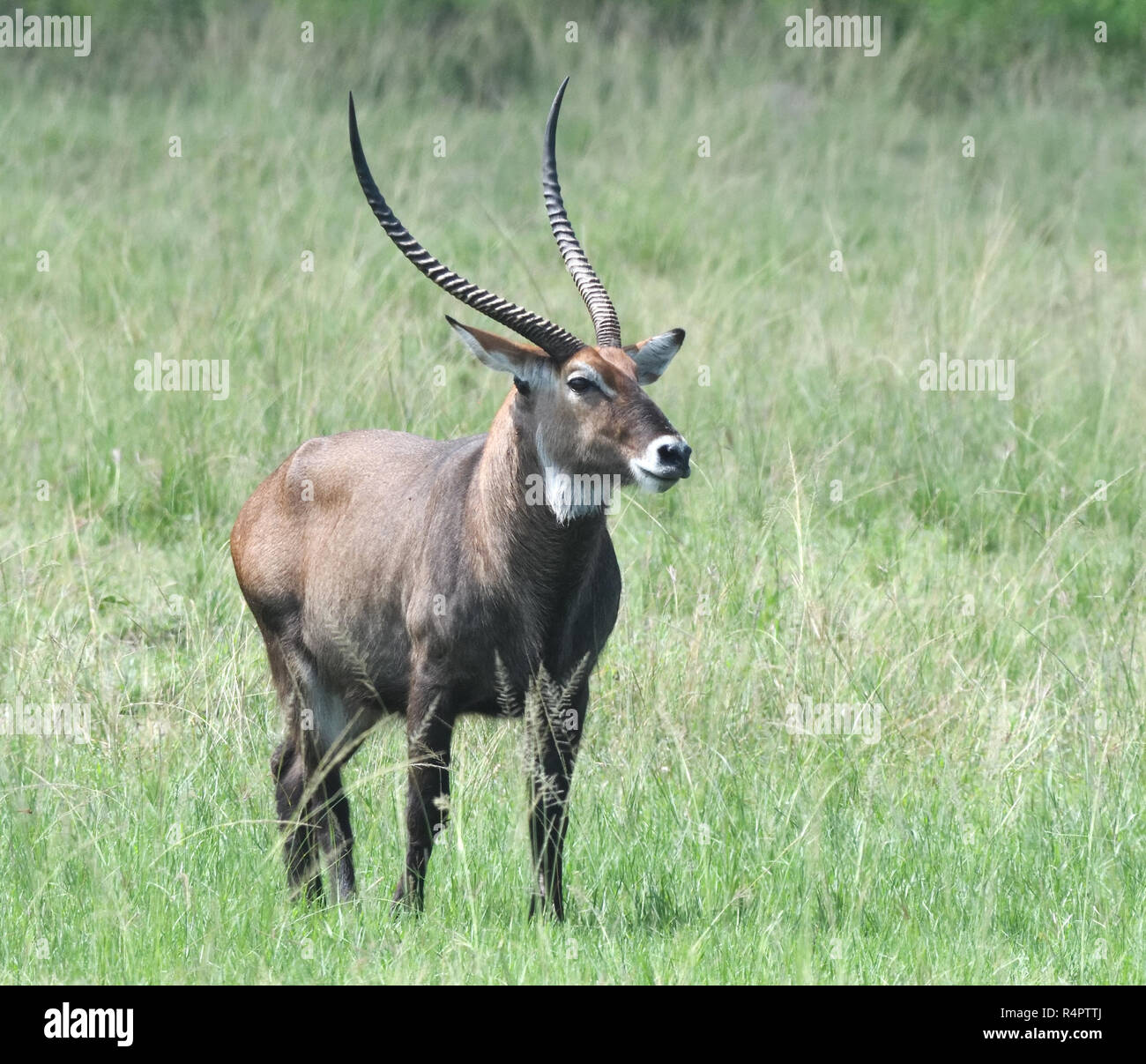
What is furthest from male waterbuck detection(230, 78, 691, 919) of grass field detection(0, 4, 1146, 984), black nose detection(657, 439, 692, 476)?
grass field detection(0, 4, 1146, 984)

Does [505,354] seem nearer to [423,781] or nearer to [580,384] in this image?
[580,384]

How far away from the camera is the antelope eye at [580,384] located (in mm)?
4688

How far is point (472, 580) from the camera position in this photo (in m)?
4.79

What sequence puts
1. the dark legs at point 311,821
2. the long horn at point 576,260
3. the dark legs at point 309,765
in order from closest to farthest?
the long horn at point 576,260, the dark legs at point 311,821, the dark legs at point 309,765

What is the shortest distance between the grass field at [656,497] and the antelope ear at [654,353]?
100 centimetres

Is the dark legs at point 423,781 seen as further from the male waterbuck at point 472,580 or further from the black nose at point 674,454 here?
the black nose at point 674,454

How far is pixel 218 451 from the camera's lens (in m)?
8.06

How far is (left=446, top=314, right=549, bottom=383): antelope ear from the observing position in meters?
4.68

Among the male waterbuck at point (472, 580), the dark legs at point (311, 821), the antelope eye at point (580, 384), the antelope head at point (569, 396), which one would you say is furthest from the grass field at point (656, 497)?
the antelope eye at point (580, 384)

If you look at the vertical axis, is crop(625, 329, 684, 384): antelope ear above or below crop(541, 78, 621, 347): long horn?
below

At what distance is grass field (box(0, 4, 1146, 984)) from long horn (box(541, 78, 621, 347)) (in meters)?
1.18

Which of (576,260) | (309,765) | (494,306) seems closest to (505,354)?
(494,306)

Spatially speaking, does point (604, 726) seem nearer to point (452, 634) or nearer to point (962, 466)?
point (452, 634)

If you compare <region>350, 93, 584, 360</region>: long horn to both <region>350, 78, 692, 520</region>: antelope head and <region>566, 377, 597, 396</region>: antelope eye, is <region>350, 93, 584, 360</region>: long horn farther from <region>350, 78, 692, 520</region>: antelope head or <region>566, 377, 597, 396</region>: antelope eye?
<region>566, 377, 597, 396</region>: antelope eye
